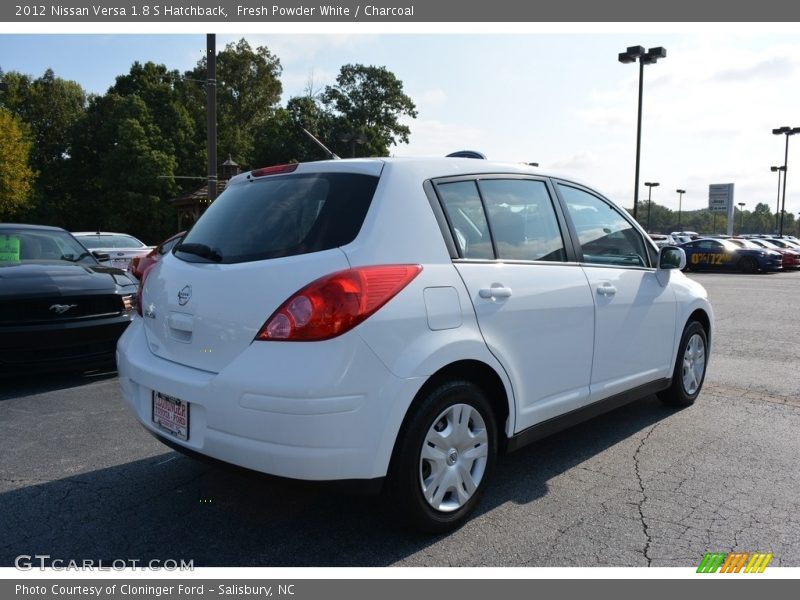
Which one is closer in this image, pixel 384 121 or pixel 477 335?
pixel 477 335

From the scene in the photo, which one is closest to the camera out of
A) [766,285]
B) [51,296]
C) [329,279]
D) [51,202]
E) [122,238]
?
[329,279]

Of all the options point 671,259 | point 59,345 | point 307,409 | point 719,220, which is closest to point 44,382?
point 59,345

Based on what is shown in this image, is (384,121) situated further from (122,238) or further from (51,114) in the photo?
(122,238)

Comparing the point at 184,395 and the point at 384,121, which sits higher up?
the point at 384,121

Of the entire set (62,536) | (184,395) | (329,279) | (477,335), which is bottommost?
(62,536)

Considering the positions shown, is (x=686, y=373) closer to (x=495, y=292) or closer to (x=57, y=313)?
(x=495, y=292)

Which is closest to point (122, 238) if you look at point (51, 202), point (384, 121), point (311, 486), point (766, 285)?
point (311, 486)

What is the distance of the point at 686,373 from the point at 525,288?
248cm

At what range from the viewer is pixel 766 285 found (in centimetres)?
1898

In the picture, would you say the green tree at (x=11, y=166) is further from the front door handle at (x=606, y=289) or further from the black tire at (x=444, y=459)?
the black tire at (x=444, y=459)

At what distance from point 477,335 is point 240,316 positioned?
1079 millimetres

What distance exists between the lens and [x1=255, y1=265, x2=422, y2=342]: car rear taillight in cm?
260

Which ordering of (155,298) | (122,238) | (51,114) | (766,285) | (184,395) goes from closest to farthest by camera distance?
(184,395) < (155,298) < (122,238) < (766,285) < (51,114)

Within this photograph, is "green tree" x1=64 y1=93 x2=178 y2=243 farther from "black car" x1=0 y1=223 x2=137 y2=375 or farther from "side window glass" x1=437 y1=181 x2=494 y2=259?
"side window glass" x1=437 y1=181 x2=494 y2=259
